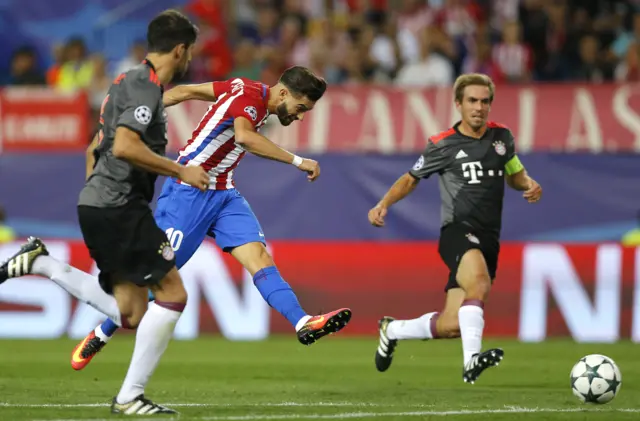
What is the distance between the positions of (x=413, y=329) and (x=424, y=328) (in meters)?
0.12

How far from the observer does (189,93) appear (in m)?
9.33

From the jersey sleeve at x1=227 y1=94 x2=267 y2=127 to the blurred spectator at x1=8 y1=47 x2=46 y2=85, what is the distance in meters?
9.97

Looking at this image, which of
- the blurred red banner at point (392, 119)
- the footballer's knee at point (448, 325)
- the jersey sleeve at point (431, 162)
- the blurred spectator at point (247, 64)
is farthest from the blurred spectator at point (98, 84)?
the footballer's knee at point (448, 325)

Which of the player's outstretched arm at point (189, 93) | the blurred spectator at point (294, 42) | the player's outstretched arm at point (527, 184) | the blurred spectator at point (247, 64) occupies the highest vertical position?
the blurred spectator at point (294, 42)

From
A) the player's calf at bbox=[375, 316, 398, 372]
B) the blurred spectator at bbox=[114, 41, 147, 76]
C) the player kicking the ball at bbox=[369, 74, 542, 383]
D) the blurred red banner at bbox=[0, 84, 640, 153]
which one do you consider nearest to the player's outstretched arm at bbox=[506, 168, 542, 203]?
the player kicking the ball at bbox=[369, 74, 542, 383]

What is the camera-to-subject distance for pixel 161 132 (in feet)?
24.5

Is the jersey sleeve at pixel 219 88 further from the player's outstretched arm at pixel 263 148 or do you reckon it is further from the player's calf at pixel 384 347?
the player's calf at pixel 384 347

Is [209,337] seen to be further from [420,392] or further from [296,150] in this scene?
[420,392]

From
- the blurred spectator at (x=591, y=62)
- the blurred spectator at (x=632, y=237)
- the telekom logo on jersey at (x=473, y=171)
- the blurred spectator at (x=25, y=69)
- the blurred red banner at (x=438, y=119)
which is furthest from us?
the blurred spectator at (x=25, y=69)

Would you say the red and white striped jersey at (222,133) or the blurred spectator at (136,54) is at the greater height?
the blurred spectator at (136,54)

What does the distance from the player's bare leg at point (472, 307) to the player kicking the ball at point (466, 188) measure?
17 mm

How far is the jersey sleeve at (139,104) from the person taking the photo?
7.18m

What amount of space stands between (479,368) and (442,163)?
2086mm

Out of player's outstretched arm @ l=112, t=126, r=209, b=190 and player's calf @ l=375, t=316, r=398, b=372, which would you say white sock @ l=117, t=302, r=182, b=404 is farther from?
player's calf @ l=375, t=316, r=398, b=372
